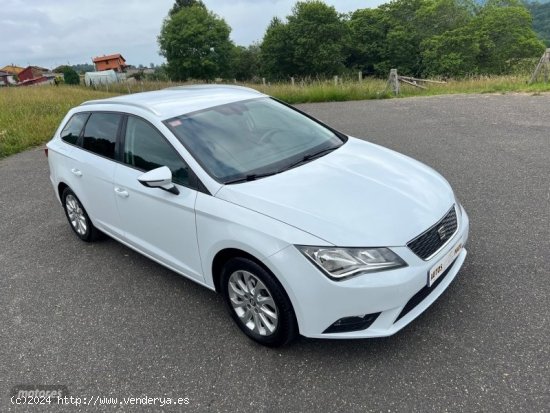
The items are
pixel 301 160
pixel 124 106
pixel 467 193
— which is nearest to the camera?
pixel 301 160

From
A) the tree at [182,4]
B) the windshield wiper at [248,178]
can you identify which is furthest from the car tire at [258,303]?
the tree at [182,4]

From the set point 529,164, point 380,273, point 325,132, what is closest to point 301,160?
point 325,132

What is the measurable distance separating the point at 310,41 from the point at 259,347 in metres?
56.8

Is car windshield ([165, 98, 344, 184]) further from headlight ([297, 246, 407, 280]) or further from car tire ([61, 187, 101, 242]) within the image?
car tire ([61, 187, 101, 242])

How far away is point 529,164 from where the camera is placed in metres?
5.91

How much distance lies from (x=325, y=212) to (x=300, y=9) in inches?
2395

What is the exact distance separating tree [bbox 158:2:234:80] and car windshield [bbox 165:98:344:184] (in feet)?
193

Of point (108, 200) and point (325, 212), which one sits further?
point (108, 200)

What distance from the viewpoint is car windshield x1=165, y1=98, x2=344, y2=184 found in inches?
121

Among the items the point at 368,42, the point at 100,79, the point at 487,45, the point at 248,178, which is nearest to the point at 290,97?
the point at 248,178

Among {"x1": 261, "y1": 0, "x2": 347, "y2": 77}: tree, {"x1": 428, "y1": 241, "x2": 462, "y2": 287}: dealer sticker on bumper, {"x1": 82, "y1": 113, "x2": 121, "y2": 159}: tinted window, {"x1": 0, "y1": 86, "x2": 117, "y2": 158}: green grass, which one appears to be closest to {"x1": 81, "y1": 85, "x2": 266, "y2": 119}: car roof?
{"x1": 82, "y1": 113, "x2": 121, "y2": 159}: tinted window

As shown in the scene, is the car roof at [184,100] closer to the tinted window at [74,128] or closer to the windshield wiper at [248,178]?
the tinted window at [74,128]

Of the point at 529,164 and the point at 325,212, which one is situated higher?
the point at 325,212

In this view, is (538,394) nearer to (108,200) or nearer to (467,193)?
(467,193)
